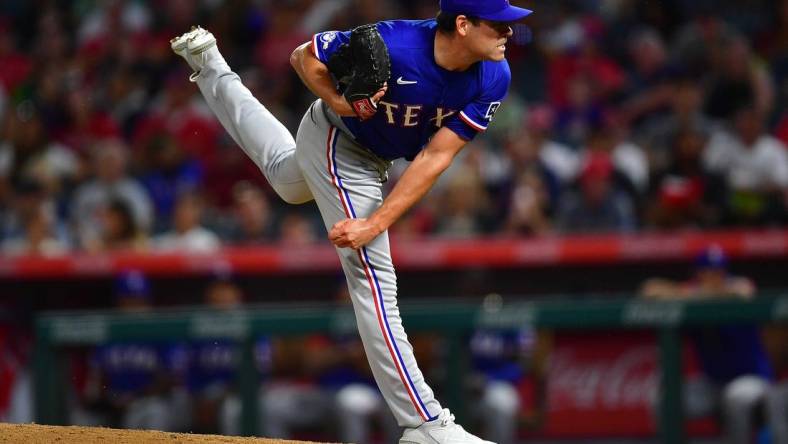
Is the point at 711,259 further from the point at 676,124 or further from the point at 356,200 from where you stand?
the point at 356,200

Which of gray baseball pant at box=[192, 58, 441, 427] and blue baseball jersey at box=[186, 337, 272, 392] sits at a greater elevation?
gray baseball pant at box=[192, 58, 441, 427]

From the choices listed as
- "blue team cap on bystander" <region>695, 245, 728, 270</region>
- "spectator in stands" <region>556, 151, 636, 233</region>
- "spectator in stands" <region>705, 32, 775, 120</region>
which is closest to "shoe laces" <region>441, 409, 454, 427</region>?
"blue team cap on bystander" <region>695, 245, 728, 270</region>

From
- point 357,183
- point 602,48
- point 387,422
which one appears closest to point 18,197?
point 387,422

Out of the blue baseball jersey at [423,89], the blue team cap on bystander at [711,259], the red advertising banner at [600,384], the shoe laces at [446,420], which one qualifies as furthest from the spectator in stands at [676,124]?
the shoe laces at [446,420]

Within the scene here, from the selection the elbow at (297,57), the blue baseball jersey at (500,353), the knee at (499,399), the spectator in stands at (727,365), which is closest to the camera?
the elbow at (297,57)

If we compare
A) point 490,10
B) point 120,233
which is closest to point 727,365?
point 490,10

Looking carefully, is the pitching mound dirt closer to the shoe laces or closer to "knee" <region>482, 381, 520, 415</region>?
the shoe laces

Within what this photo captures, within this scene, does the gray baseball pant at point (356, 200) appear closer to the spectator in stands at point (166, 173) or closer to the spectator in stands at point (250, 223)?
the spectator in stands at point (250, 223)
